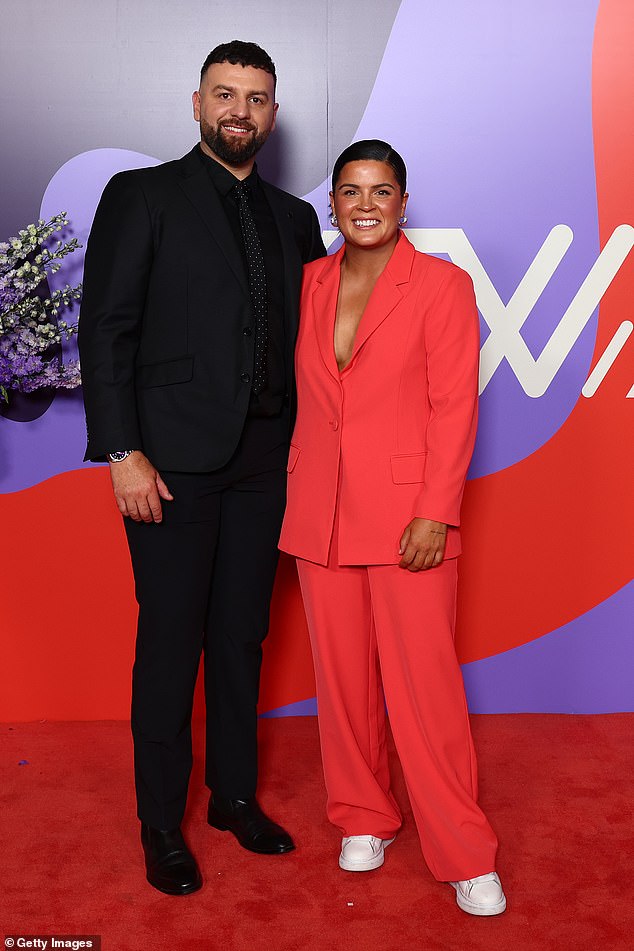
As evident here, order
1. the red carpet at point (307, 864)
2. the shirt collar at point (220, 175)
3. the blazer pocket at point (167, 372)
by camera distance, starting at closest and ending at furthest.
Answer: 1. the red carpet at point (307, 864)
2. the blazer pocket at point (167, 372)
3. the shirt collar at point (220, 175)

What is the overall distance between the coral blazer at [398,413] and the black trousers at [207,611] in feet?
0.74

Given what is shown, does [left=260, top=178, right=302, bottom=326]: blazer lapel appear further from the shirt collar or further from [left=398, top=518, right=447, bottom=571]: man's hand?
[left=398, top=518, right=447, bottom=571]: man's hand

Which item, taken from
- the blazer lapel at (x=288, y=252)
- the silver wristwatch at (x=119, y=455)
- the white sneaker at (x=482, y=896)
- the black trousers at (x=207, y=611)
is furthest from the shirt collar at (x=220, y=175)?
the white sneaker at (x=482, y=896)

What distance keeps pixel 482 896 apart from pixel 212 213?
170cm

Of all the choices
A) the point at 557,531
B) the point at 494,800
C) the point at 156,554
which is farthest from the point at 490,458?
the point at 156,554

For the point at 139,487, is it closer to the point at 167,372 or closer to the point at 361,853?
the point at 167,372

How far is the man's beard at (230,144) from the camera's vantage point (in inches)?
94.2

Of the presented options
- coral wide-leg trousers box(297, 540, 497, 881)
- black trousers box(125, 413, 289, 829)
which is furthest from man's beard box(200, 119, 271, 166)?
coral wide-leg trousers box(297, 540, 497, 881)

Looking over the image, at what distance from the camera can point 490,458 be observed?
3.23 metres

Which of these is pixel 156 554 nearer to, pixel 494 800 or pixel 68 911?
pixel 68 911

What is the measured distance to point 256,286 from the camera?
94.5 inches

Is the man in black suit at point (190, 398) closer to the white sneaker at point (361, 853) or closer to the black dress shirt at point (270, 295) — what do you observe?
the black dress shirt at point (270, 295)

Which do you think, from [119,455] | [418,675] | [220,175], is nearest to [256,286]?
[220,175]

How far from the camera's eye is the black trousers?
2363 millimetres
